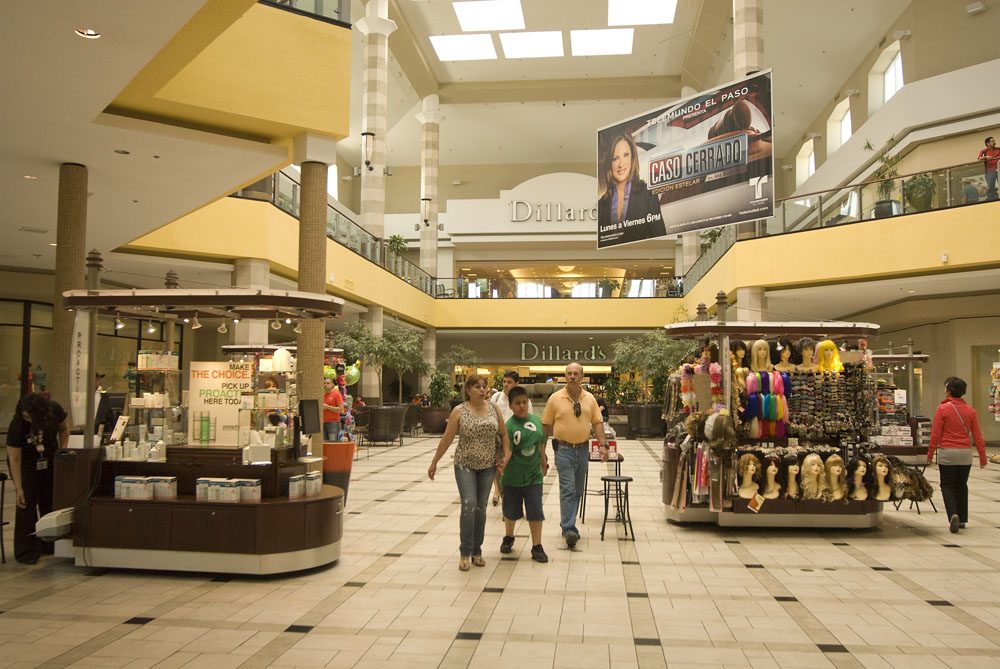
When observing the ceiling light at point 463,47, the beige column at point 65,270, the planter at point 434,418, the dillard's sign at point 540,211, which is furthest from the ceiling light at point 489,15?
the beige column at point 65,270

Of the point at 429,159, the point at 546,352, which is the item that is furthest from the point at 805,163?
the point at 429,159

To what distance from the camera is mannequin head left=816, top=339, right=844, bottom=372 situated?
24.0 feet

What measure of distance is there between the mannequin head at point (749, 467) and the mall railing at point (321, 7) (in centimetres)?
655

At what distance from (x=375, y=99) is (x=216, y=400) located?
15.8 meters

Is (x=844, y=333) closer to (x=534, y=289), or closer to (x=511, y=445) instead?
(x=511, y=445)

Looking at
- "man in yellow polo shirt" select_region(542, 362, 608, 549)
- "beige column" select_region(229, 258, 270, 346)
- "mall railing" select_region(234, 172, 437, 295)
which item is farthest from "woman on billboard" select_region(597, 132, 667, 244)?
"man in yellow polo shirt" select_region(542, 362, 608, 549)

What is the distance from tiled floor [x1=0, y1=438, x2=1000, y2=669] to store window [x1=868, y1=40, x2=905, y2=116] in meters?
16.3

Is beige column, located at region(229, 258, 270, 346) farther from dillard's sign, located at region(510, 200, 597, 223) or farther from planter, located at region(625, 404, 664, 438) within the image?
dillard's sign, located at region(510, 200, 597, 223)

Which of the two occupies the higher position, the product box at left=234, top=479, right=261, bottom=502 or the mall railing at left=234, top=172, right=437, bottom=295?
the mall railing at left=234, top=172, right=437, bottom=295

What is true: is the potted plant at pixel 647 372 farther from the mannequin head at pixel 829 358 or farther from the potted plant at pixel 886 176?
the mannequin head at pixel 829 358

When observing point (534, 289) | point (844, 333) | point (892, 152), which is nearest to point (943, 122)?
point (892, 152)

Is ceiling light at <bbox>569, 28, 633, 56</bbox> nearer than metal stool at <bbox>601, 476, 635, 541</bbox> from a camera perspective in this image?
No

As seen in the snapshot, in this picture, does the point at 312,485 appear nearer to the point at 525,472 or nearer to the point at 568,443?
the point at 525,472

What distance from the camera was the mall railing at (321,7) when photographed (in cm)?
807
